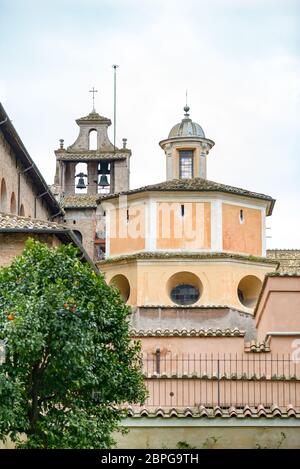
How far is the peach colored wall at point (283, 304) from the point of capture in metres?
40.8

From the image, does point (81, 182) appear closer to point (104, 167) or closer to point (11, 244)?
point (104, 167)

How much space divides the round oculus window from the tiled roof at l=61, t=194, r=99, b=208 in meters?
22.1

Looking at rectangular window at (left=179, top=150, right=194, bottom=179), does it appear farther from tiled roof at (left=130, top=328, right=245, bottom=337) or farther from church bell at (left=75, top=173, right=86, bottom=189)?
tiled roof at (left=130, top=328, right=245, bottom=337)

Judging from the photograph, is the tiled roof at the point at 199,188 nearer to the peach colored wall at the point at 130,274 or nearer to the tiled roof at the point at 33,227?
the peach colored wall at the point at 130,274

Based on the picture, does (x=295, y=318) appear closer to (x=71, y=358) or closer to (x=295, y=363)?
(x=295, y=363)

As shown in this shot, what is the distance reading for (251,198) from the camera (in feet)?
187

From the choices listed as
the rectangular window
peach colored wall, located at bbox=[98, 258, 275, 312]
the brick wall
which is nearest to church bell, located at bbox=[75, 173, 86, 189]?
the rectangular window

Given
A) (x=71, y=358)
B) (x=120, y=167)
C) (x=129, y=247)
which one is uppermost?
(x=120, y=167)

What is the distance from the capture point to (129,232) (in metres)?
56.3

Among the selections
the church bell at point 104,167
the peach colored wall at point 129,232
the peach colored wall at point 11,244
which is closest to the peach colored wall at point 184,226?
the peach colored wall at point 129,232

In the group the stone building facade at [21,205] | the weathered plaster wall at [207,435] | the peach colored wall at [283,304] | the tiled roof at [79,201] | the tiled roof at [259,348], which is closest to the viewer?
the weathered plaster wall at [207,435]

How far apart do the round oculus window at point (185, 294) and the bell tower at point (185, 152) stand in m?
→ 6.52

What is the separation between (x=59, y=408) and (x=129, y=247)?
87.5 feet
